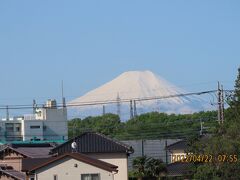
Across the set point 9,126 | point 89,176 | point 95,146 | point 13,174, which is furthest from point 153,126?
point 89,176

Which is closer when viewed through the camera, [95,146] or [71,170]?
[71,170]

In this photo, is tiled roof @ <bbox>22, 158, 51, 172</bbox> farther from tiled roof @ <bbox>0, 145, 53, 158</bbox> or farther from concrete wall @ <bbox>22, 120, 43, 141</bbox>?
concrete wall @ <bbox>22, 120, 43, 141</bbox>

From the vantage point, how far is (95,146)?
45.6m

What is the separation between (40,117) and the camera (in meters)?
118

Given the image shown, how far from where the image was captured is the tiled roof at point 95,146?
4484 cm

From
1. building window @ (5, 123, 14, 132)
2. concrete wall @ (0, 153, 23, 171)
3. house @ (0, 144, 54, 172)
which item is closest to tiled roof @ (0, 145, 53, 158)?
house @ (0, 144, 54, 172)

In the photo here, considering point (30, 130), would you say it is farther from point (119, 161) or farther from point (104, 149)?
point (119, 161)

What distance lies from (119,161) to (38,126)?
241 ft

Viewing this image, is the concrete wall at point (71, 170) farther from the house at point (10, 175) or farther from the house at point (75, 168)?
the house at point (10, 175)

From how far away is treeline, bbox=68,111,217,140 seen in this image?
318 ft

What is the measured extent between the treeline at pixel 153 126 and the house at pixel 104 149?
4489cm

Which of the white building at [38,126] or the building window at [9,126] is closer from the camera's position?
the white building at [38,126]

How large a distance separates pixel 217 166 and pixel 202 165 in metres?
1.77

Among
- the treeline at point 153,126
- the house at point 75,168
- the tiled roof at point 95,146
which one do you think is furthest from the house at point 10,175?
the treeline at point 153,126
